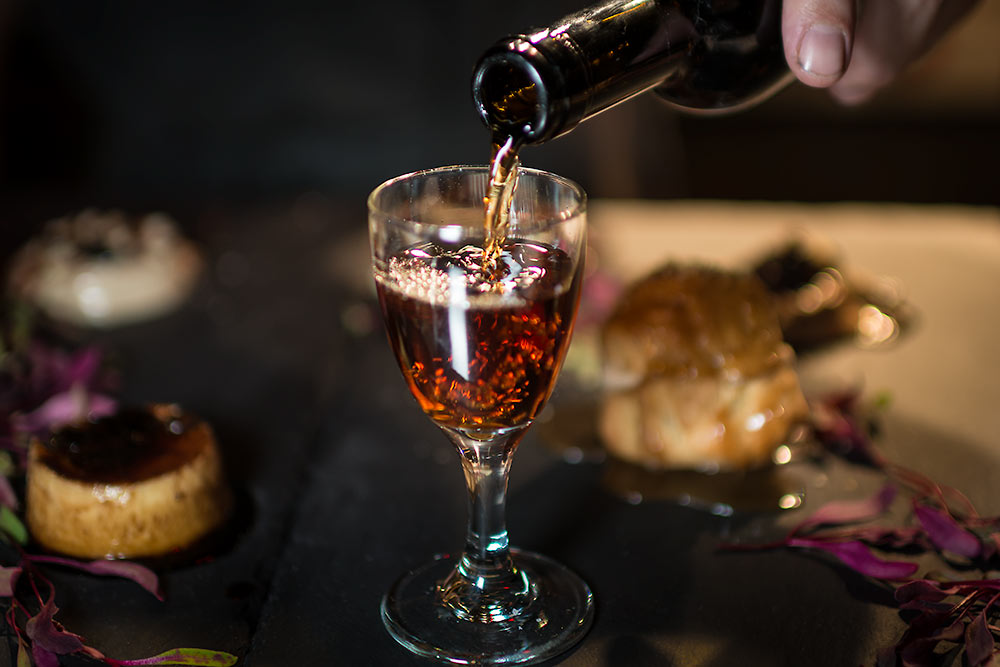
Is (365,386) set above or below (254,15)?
below

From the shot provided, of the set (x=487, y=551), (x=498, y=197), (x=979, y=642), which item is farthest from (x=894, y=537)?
(x=498, y=197)

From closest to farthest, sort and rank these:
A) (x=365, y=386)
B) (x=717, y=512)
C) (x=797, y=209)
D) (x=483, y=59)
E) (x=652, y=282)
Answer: (x=483, y=59), (x=717, y=512), (x=652, y=282), (x=365, y=386), (x=797, y=209)

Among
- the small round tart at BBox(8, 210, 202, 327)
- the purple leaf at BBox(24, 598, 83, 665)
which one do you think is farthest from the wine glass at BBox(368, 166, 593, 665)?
the small round tart at BBox(8, 210, 202, 327)

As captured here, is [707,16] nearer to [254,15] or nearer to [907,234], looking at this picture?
[907,234]

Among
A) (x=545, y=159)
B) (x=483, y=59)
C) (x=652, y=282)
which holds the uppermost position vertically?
(x=483, y=59)

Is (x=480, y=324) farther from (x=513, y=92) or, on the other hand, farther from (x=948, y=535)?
(x=948, y=535)

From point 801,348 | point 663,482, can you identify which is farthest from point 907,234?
point 663,482

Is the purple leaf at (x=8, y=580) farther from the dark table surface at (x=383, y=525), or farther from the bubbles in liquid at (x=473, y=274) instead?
the bubbles in liquid at (x=473, y=274)

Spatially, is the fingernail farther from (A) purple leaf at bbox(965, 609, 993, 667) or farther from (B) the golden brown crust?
(A) purple leaf at bbox(965, 609, 993, 667)
